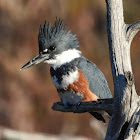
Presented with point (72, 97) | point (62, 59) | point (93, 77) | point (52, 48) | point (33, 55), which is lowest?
point (72, 97)

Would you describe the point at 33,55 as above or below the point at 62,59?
above

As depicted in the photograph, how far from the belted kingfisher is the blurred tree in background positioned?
8.19ft

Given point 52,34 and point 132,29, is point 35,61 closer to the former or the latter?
point 52,34

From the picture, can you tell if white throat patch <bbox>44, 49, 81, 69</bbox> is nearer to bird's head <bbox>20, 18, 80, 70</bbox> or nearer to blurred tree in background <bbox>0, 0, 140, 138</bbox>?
bird's head <bbox>20, 18, 80, 70</bbox>

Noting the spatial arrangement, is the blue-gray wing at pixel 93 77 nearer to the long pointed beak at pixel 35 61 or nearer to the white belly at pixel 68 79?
the white belly at pixel 68 79

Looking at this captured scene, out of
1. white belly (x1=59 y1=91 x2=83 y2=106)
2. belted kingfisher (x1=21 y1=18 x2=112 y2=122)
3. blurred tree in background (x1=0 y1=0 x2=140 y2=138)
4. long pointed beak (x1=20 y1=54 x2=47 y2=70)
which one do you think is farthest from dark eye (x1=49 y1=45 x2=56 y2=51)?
blurred tree in background (x1=0 y1=0 x2=140 y2=138)

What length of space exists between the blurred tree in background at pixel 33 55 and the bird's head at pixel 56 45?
8.09 feet

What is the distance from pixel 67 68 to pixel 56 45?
0.30m

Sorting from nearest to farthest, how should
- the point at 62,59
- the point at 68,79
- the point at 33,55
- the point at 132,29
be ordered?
the point at 132,29, the point at 68,79, the point at 62,59, the point at 33,55

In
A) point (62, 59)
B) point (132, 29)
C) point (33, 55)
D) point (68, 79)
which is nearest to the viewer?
point (132, 29)

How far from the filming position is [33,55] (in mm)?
7047

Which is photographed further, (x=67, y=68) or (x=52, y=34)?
(x=52, y=34)

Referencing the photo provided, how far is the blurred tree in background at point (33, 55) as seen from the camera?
7.04 m

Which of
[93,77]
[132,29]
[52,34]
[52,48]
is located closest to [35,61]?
[52,48]
